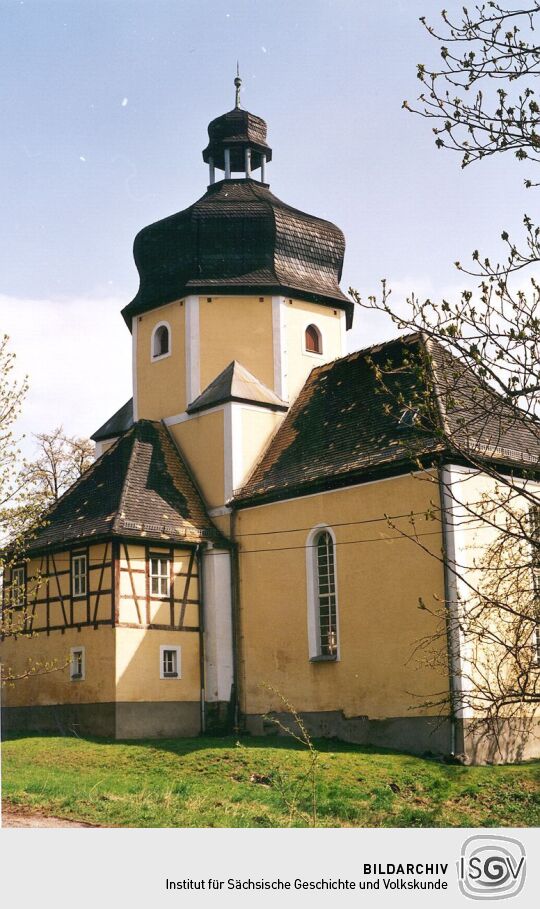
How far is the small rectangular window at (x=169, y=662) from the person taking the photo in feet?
72.1

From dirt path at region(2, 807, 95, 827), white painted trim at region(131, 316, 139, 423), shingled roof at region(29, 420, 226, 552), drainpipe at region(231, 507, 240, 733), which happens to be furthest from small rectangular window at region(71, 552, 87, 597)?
dirt path at region(2, 807, 95, 827)

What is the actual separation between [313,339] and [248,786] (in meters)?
12.2

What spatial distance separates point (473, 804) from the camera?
48.2 ft

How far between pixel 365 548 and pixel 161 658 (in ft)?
15.7

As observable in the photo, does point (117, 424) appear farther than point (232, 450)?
Yes

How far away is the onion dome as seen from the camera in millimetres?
24844

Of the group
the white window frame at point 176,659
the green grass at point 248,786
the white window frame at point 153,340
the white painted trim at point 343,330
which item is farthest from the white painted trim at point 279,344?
the green grass at point 248,786

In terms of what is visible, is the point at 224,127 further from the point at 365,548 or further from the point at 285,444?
the point at 365,548

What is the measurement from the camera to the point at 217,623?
22594 mm

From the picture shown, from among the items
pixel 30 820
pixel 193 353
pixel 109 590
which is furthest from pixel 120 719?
pixel 30 820

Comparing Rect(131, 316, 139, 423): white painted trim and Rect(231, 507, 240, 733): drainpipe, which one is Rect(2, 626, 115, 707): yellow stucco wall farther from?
Rect(131, 316, 139, 423): white painted trim

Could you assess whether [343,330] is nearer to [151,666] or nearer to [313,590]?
[313,590]

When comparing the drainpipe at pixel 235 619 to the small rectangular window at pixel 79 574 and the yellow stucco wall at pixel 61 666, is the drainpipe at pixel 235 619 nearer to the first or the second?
the yellow stucco wall at pixel 61 666

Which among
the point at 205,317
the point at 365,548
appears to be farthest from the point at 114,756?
the point at 205,317
